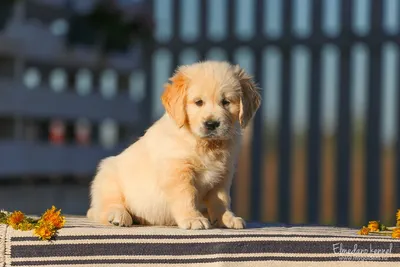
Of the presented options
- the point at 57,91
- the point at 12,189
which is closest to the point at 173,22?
the point at 57,91

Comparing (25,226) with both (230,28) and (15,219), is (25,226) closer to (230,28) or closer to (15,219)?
(15,219)

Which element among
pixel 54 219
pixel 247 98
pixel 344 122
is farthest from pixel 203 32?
pixel 54 219

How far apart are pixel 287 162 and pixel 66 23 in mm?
4271

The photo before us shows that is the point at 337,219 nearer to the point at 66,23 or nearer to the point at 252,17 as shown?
the point at 252,17

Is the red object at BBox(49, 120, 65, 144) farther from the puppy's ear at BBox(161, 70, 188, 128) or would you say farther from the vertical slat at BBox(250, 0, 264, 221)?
the puppy's ear at BBox(161, 70, 188, 128)

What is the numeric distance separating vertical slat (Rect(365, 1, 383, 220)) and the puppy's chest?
721 centimetres

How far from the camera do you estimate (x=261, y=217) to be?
11.3m

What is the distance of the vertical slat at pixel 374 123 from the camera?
10766 mm

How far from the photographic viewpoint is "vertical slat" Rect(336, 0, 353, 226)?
1081cm

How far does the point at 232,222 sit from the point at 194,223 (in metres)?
0.24

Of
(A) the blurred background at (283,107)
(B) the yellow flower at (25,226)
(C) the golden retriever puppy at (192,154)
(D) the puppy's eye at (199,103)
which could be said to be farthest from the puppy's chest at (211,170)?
(A) the blurred background at (283,107)

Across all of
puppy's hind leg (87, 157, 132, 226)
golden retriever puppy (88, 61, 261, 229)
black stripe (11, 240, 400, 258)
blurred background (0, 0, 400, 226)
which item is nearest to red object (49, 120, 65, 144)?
blurred background (0, 0, 400, 226)

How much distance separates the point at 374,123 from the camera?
10.8m

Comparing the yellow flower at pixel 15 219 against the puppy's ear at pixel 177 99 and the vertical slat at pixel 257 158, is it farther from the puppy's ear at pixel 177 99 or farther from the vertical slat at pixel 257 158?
the vertical slat at pixel 257 158
